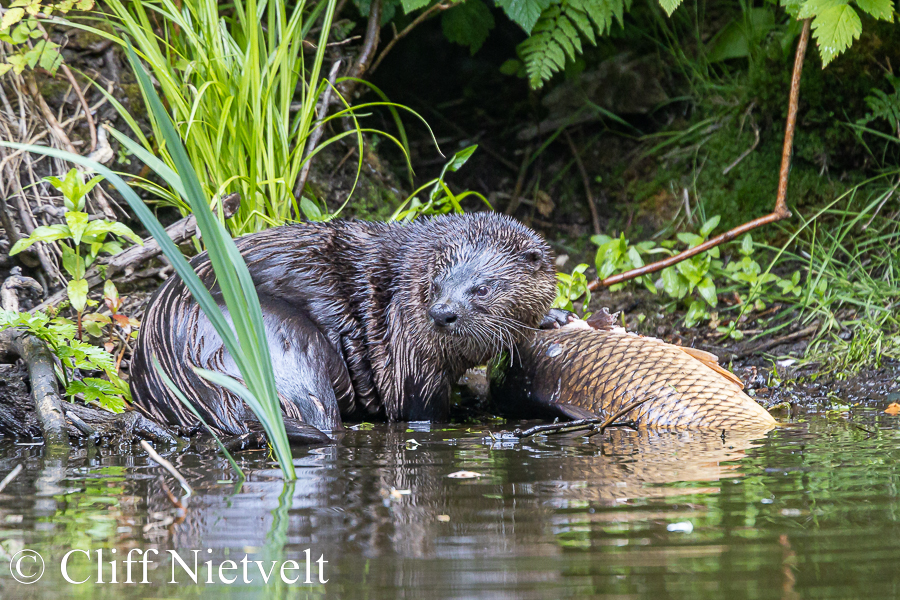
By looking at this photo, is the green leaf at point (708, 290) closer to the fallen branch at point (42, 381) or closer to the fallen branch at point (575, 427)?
the fallen branch at point (575, 427)

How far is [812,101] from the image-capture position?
4.91 metres

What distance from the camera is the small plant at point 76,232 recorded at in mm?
3334

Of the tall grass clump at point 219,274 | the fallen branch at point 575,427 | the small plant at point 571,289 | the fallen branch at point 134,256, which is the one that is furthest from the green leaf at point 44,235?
the small plant at point 571,289

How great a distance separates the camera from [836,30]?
12.3ft

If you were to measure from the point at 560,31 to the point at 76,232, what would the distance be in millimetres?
2985

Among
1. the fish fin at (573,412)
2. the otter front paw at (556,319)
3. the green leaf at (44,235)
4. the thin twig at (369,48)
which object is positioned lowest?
the fish fin at (573,412)

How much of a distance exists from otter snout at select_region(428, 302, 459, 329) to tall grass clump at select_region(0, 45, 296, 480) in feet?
A: 3.85

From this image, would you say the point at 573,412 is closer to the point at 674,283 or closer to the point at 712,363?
the point at 712,363

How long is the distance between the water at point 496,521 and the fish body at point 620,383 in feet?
1.24

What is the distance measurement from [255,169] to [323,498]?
2303 millimetres

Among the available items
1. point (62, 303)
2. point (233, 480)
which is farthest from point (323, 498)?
point (62, 303)

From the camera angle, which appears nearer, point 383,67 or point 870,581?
point 870,581

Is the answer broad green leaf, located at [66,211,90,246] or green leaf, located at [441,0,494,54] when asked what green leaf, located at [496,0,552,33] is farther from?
broad green leaf, located at [66,211,90,246]

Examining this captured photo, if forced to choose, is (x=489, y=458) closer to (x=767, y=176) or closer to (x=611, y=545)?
(x=611, y=545)
